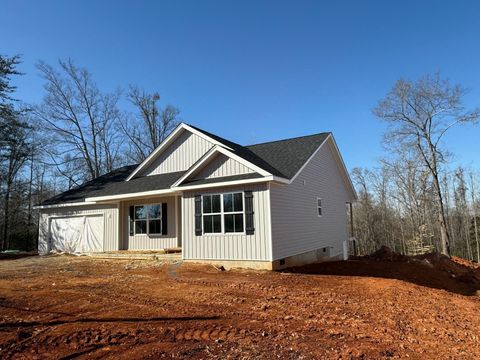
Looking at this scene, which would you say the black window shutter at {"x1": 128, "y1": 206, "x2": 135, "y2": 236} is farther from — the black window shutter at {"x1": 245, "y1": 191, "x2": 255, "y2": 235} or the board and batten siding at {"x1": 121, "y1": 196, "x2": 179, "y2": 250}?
the black window shutter at {"x1": 245, "y1": 191, "x2": 255, "y2": 235}

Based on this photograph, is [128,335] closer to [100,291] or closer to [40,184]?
[100,291]

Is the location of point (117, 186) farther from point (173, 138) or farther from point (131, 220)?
point (173, 138)

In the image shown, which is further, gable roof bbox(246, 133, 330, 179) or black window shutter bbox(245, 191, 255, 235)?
gable roof bbox(246, 133, 330, 179)

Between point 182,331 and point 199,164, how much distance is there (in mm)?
7562

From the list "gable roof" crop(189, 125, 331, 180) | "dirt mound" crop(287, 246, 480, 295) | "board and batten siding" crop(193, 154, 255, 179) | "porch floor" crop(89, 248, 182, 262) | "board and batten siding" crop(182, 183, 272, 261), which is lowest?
"dirt mound" crop(287, 246, 480, 295)

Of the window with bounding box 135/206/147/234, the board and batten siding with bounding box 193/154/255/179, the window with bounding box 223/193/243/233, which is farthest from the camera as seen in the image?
the window with bounding box 135/206/147/234

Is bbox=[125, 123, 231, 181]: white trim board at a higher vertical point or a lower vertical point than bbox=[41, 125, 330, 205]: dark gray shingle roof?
higher

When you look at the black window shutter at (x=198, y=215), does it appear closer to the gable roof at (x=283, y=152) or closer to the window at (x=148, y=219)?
the gable roof at (x=283, y=152)

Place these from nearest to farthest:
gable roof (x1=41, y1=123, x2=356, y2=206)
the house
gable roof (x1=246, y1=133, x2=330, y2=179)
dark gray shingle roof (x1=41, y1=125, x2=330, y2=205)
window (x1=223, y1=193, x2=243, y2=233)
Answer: the house < window (x1=223, y1=193, x2=243, y2=233) < gable roof (x1=41, y1=123, x2=356, y2=206) < dark gray shingle roof (x1=41, y1=125, x2=330, y2=205) < gable roof (x1=246, y1=133, x2=330, y2=179)

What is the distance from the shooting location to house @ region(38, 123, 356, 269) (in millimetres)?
11562

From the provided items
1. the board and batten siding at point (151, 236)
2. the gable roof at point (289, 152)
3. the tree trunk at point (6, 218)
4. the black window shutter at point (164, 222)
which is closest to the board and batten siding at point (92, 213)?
the board and batten siding at point (151, 236)

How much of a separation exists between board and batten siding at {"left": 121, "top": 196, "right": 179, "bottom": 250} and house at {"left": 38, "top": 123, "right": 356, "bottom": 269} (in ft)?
0.14

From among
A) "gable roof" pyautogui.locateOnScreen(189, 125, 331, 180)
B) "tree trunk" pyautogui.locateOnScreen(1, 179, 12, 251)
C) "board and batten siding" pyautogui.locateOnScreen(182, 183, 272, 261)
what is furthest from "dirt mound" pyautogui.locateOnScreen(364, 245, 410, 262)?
"tree trunk" pyautogui.locateOnScreen(1, 179, 12, 251)

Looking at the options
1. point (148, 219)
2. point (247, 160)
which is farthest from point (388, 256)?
point (148, 219)
